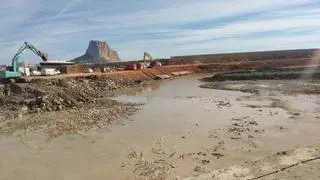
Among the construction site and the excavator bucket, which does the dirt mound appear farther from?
the excavator bucket

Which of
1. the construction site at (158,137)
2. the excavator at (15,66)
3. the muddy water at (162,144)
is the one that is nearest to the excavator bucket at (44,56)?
the excavator at (15,66)

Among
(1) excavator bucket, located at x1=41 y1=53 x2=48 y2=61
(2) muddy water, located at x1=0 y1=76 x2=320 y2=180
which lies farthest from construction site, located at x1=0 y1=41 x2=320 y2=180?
(1) excavator bucket, located at x1=41 y1=53 x2=48 y2=61

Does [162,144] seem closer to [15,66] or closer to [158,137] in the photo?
[158,137]

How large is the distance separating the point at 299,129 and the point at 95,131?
753cm

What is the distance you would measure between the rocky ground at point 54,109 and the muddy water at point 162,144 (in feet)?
3.87

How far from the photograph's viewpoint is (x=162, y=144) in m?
13.7

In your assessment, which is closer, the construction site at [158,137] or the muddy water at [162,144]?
the construction site at [158,137]

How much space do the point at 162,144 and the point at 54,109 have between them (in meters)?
10.9

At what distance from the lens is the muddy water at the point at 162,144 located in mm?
11000

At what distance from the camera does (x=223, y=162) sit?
1108cm

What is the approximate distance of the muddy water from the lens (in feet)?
36.1

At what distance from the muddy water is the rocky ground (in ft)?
3.87

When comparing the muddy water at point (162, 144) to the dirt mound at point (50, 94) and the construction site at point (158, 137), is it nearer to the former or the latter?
the construction site at point (158, 137)

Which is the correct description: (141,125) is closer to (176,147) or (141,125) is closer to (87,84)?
(176,147)
